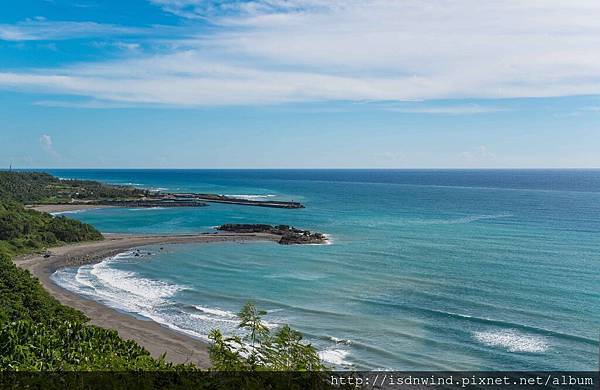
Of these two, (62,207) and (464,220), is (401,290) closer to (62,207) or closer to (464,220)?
(464,220)

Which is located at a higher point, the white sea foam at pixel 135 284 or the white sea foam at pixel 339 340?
the white sea foam at pixel 339 340

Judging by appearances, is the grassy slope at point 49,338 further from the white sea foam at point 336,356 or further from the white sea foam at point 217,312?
the white sea foam at point 336,356

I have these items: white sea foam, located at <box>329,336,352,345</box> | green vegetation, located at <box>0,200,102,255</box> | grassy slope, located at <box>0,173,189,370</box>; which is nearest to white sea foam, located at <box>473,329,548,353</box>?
white sea foam, located at <box>329,336,352,345</box>

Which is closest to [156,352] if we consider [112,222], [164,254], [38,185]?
[164,254]

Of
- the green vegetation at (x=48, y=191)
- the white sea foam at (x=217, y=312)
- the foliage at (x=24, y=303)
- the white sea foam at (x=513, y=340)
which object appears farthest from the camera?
the green vegetation at (x=48, y=191)

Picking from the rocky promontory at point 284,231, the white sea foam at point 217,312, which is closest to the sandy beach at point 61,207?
the rocky promontory at point 284,231

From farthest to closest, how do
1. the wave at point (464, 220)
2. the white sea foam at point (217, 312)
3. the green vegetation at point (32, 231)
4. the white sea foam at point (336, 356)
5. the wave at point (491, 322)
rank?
the wave at point (464, 220), the green vegetation at point (32, 231), the white sea foam at point (217, 312), the wave at point (491, 322), the white sea foam at point (336, 356)

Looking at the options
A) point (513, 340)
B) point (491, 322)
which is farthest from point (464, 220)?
point (513, 340)
